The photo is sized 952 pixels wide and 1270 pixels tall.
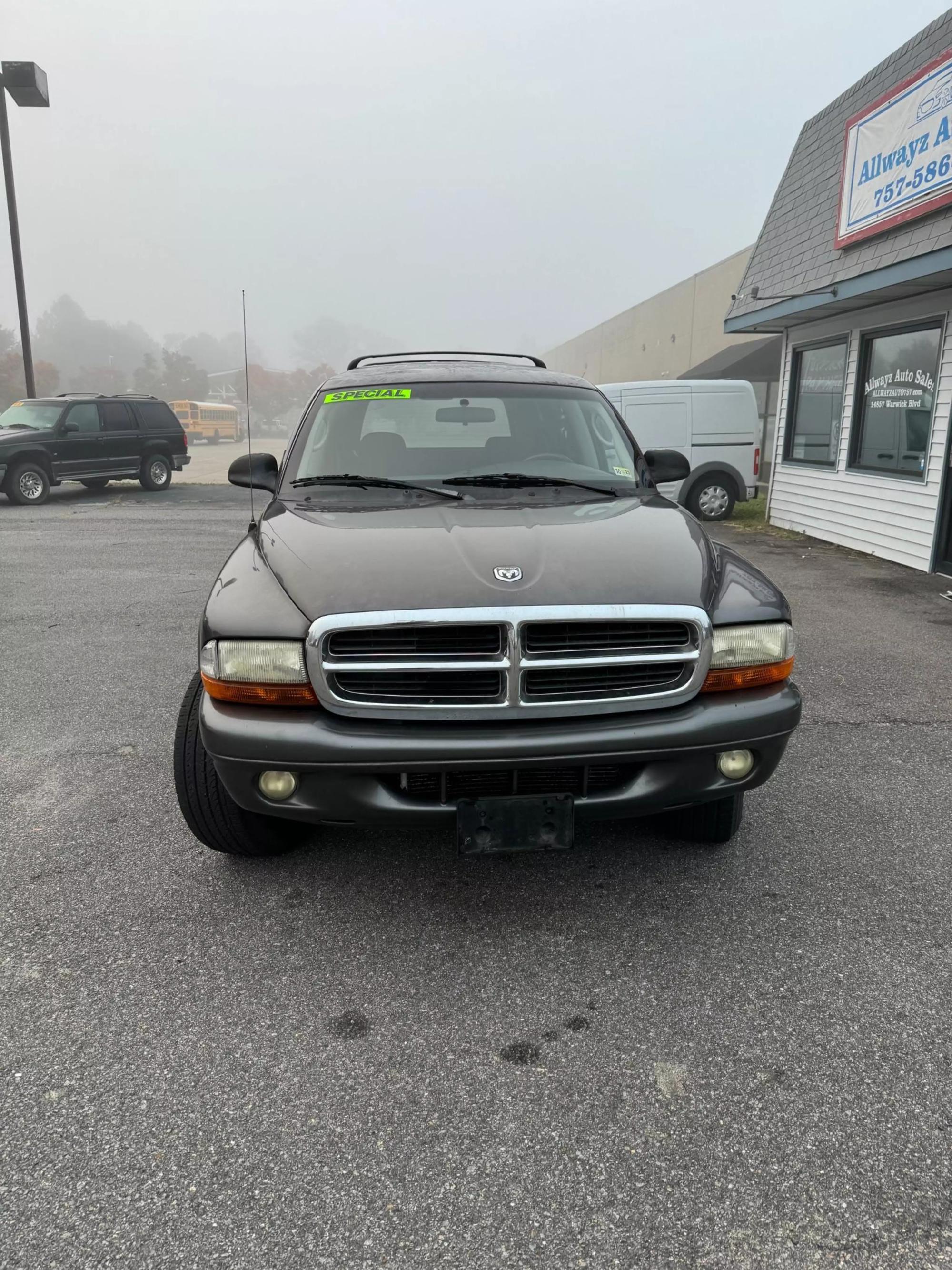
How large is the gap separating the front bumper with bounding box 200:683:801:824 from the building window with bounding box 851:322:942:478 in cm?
809

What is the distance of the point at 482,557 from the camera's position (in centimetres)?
270

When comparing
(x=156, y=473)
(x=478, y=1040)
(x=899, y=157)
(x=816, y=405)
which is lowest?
(x=478, y=1040)

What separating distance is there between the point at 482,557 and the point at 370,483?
1.05 metres

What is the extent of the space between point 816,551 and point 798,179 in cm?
524

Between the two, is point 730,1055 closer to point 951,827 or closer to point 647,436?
point 951,827

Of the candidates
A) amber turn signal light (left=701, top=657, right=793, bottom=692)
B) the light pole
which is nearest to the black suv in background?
the light pole

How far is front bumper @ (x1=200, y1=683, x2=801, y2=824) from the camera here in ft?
7.86

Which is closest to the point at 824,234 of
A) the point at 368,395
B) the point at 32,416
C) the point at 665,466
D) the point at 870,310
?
the point at 870,310

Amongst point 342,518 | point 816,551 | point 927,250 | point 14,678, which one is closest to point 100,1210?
point 342,518

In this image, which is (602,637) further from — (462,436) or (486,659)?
(462,436)

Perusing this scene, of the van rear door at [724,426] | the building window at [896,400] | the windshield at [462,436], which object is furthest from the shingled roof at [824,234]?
the windshield at [462,436]

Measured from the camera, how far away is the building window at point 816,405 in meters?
11.3

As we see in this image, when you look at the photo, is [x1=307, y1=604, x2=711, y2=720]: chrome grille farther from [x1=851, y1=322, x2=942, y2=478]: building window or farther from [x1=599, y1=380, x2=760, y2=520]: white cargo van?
[x1=599, y1=380, x2=760, y2=520]: white cargo van

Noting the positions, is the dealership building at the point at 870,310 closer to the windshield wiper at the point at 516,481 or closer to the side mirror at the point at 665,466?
the side mirror at the point at 665,466
